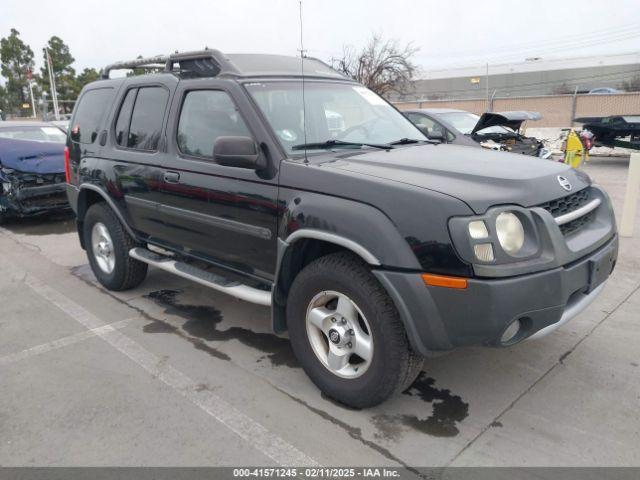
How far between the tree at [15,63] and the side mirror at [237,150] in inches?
2445

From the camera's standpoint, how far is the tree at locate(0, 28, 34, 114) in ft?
182

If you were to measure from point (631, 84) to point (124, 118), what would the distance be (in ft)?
203

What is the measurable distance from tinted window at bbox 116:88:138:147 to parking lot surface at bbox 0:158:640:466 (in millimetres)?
1531

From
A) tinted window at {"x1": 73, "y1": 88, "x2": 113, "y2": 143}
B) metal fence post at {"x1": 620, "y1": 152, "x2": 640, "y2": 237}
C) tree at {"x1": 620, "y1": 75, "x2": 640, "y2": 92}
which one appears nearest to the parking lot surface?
tinted window at {"x1": 73, "y1": 88, "x2": 113, "y2": 143}

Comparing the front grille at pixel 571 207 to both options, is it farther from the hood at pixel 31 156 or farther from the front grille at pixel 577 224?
the hood at pixel 31 156

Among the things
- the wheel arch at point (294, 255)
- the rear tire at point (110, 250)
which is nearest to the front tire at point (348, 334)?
the wheel arch at point (294, 255)

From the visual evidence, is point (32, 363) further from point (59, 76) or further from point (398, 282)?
point (59, 76)

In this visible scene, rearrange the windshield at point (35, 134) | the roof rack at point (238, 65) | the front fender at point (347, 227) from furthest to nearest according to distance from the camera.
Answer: the windshield at point (35, 134) → the roof rack at point (238, 65) → the front fender at point (347, 227)

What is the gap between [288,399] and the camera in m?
3.26

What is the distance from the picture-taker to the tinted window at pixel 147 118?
14.0ft

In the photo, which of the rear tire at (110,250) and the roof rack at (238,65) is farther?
the rear tire at (110,250)

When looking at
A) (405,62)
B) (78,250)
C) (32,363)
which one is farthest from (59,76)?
(32,363)

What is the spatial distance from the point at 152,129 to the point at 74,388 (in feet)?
6.84

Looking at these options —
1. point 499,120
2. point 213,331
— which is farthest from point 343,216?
point 499,120
